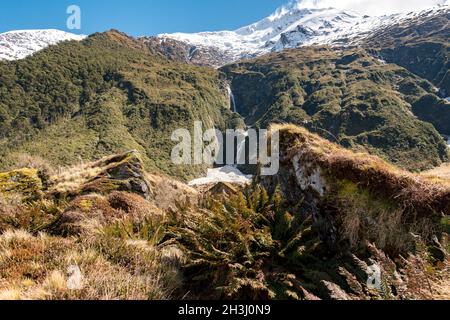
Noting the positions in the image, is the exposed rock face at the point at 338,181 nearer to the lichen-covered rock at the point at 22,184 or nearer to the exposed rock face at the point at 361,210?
the exposed rock face at the point at 361,210

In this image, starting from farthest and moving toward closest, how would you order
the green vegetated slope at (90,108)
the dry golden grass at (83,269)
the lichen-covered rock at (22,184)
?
the green vegetated slope at (90,108) < the lichen-covered rock at (22,184) < the dry golden grass at (83,269)

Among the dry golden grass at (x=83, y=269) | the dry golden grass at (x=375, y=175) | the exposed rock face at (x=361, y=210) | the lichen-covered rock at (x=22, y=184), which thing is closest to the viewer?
the dry golden grass at (x=83, y=269)

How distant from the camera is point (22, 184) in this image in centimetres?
1395

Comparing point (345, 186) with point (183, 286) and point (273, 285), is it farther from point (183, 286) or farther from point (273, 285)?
point (183, 286)

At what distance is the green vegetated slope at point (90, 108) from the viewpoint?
424 ft

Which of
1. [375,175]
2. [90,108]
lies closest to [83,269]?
[375,175]

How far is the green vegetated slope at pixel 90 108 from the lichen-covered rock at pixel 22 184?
103 m

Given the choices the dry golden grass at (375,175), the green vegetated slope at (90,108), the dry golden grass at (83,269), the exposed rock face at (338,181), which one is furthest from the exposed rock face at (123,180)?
the green vegetated slope at (90,108)

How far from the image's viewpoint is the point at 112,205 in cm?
1020

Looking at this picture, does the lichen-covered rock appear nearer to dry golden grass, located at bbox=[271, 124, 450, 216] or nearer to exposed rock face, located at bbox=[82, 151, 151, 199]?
exposed rock face, located at bbox=[82, 151, 151, 199]

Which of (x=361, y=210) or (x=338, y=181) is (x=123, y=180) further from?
(x=361, y=210)

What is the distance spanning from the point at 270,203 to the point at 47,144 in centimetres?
13282

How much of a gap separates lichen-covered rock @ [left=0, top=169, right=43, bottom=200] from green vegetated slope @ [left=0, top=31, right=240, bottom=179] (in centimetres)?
10334

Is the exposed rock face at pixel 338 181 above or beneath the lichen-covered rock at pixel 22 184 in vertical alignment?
above
